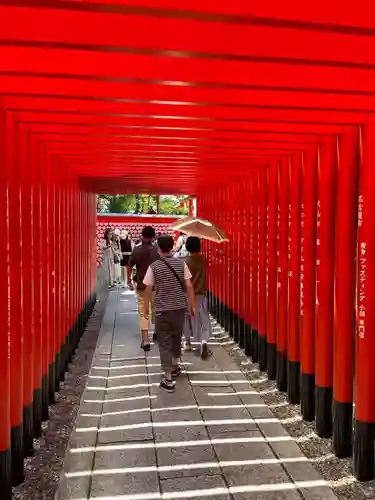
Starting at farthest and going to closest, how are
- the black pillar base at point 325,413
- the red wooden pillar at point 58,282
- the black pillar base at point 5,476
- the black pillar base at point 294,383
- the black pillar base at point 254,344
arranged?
the black pillar base at point 254,344 → the red wooden pillar at point 58,282 → the black pillar base at point 294,383 → the black pillar base at point 325,413 → the black pillar base at point 5,476

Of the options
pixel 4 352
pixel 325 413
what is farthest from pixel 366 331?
pixel 4 352

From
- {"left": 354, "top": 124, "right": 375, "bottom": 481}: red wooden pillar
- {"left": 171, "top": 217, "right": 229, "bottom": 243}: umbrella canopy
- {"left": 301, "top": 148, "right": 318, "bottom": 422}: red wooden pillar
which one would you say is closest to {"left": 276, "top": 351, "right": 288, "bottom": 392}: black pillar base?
{"left": 301, "top": 148, "right": 318, "bottom": 422}: red wooden pillar

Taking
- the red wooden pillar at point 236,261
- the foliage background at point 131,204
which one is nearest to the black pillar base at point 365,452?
the red wooden pillar at point 236,261

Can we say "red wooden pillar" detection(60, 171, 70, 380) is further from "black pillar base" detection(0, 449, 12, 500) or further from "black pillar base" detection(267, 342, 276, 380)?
"black pillar base" detection(0, 449, 12, 500)

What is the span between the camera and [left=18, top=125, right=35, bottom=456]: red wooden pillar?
4.24 m

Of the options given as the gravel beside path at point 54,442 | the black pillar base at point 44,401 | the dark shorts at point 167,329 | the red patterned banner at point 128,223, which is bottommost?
the gravel beside path at point 54,442

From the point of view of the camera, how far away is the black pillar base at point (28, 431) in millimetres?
4215

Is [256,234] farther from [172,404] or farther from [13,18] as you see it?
[13,18]

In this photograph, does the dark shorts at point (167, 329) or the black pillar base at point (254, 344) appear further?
the black pillar base at point (254, 344)

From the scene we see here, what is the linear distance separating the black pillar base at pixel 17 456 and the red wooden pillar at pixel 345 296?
8.92 ft

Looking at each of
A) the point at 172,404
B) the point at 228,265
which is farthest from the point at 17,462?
the point at 228,265

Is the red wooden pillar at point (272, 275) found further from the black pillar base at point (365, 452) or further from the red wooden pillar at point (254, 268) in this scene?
the black pillar base at point (365, 452)

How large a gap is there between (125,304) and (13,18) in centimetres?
1123

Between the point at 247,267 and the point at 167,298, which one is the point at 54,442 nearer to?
the point at 167,298
